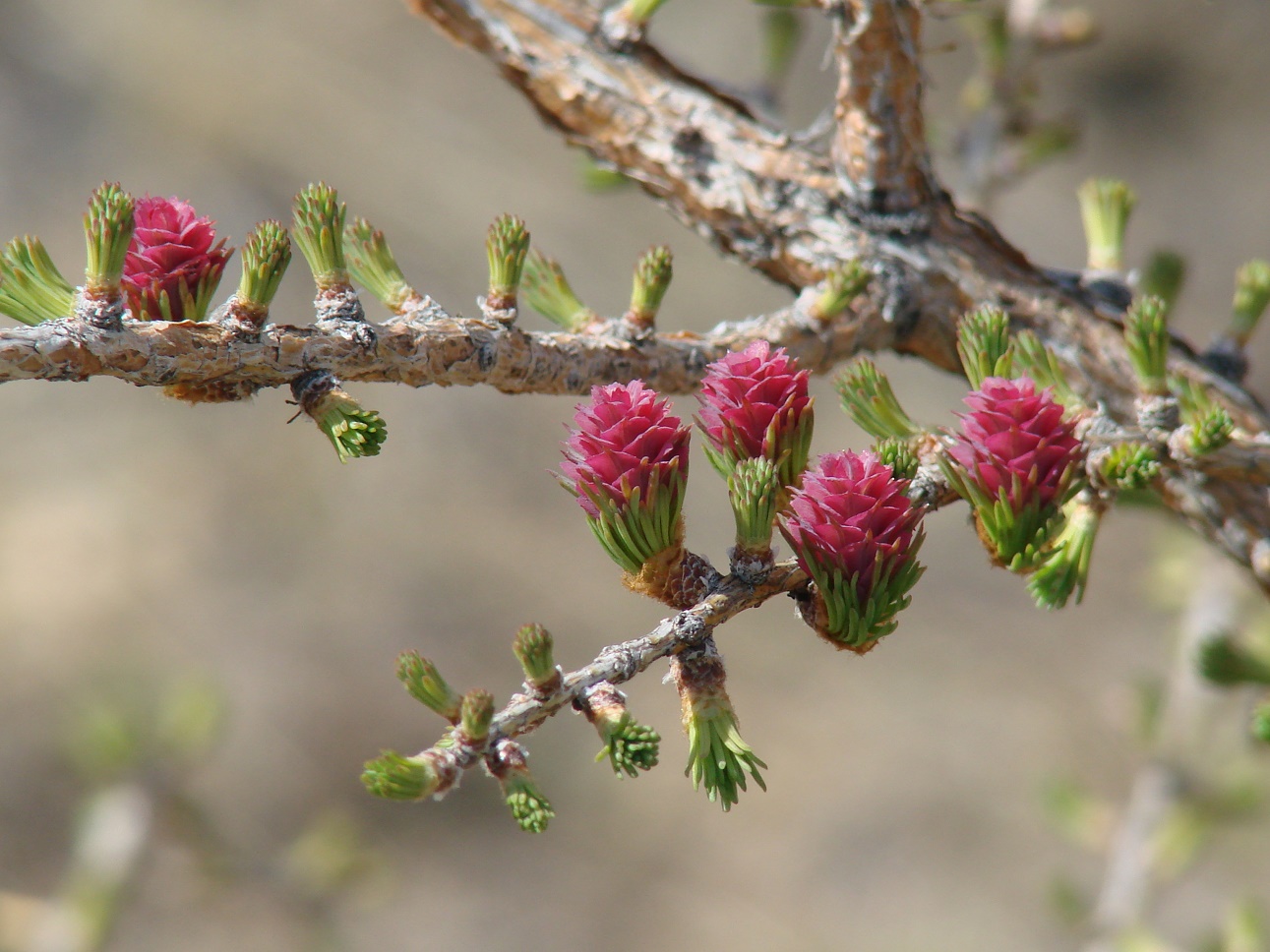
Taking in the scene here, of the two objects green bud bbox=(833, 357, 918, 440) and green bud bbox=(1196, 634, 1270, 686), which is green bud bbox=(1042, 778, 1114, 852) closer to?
green bud bbox=(1196, 634, 1270, 686)

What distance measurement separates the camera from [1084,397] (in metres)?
1.19

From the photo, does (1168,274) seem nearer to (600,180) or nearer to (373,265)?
(600,180)

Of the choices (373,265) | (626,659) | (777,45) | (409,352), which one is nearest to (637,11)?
(777,45)

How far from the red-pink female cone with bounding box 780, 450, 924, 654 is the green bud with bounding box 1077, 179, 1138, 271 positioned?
2.65 ft

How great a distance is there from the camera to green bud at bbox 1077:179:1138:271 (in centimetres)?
132

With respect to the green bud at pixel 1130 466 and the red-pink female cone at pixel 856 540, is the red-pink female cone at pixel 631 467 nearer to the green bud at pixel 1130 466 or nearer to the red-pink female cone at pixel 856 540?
the red-pink female cone at pixel 856 540

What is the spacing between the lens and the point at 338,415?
79 centimetres

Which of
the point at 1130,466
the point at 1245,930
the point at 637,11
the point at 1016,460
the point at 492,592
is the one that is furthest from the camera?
the point at 492,592

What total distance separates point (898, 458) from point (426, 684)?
0.42 m

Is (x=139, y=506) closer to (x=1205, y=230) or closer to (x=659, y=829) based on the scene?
(x=659, y=829)

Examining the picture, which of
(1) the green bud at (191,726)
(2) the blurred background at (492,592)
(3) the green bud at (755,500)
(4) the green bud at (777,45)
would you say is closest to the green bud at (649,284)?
(3) the green bud at (755,500)

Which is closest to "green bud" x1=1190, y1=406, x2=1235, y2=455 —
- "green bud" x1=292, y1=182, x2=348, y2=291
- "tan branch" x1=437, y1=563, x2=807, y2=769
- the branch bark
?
the branch bark

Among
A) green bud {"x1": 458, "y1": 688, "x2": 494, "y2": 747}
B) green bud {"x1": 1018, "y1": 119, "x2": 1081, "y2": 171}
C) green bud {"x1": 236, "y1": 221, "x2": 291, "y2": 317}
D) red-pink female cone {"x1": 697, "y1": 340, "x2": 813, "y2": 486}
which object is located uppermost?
green bud {"x1": 1018, "y1": 119, "x2": 1081, "y2": 171}

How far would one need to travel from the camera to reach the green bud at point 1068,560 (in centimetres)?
82
